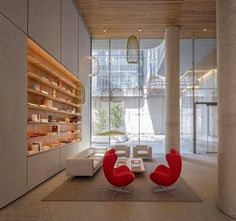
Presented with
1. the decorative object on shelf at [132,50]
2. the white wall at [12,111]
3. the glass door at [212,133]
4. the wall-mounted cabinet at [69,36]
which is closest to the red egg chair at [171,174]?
the white wall at [12,111]

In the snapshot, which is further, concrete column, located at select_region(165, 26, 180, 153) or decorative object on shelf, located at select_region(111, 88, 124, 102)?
concrete column, located at select_region(165, 26, 180, 153)

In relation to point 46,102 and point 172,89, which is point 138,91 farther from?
point 46,102

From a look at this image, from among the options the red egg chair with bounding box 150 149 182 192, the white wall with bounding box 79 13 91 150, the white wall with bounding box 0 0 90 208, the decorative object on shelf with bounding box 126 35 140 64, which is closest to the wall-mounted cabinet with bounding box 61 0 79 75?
the white wall with bounding box 79 13 91 150

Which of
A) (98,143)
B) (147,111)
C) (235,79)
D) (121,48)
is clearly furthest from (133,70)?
(235,79)

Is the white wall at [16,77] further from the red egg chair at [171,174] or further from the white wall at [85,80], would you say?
the white wall at [85,80]

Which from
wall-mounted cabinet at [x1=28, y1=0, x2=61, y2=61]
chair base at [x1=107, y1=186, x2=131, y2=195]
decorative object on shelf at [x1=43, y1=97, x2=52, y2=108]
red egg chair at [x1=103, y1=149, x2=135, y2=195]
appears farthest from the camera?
decorative object on shelf at [x1=43, y1=97, x2=52, y2=108]

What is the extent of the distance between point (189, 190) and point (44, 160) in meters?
3.60

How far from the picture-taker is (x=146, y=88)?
12.9 m

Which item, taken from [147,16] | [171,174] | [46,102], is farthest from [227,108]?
[147,16]

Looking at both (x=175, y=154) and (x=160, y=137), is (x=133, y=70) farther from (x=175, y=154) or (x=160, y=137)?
(x=175, y=154)

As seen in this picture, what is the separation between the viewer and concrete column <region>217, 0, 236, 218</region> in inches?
168

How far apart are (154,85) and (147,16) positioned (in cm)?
341

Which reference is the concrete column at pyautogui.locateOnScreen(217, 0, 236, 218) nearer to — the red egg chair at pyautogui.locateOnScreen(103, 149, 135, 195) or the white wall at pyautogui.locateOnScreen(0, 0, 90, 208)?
the red egg chair at pyautogui.locateOnScreen(103, 149, 135, 195)

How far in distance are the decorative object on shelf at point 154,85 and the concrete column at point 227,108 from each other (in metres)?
7.55
